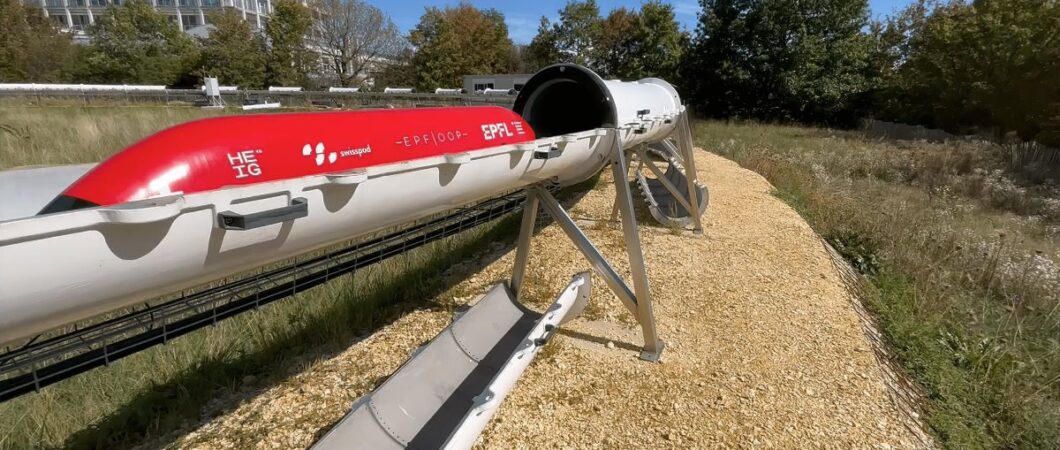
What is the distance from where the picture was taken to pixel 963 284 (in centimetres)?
555

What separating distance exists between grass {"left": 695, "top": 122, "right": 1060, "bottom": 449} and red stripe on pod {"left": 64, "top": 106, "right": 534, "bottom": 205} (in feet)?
12.2

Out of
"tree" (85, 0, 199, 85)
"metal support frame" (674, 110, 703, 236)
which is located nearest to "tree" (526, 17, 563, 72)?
"tree" (85, 0, 199, 85)

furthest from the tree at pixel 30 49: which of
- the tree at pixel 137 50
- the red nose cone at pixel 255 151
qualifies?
the red nose cone at pixel 255 151

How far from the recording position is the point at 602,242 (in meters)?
6.22

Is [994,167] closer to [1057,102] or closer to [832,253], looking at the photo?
[1057,102]

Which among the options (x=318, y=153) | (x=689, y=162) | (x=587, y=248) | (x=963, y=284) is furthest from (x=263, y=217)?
(x=963, y=284)

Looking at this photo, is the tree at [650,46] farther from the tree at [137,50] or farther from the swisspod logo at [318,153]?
the tree at [137,50]

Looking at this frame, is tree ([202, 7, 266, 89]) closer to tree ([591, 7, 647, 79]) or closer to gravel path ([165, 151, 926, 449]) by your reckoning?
tree ([591, 7, 647, 79])

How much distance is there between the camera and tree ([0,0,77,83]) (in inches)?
1420

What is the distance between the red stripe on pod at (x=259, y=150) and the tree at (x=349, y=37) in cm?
5683

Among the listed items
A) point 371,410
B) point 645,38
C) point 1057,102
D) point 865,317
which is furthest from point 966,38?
point 371,410

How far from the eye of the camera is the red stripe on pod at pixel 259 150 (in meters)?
1.45

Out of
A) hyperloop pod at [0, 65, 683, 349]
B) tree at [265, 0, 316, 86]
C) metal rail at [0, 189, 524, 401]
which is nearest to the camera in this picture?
hyperloop pod at [0, 65, 683, 349]

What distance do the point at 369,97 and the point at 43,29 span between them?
3670 centimetres
